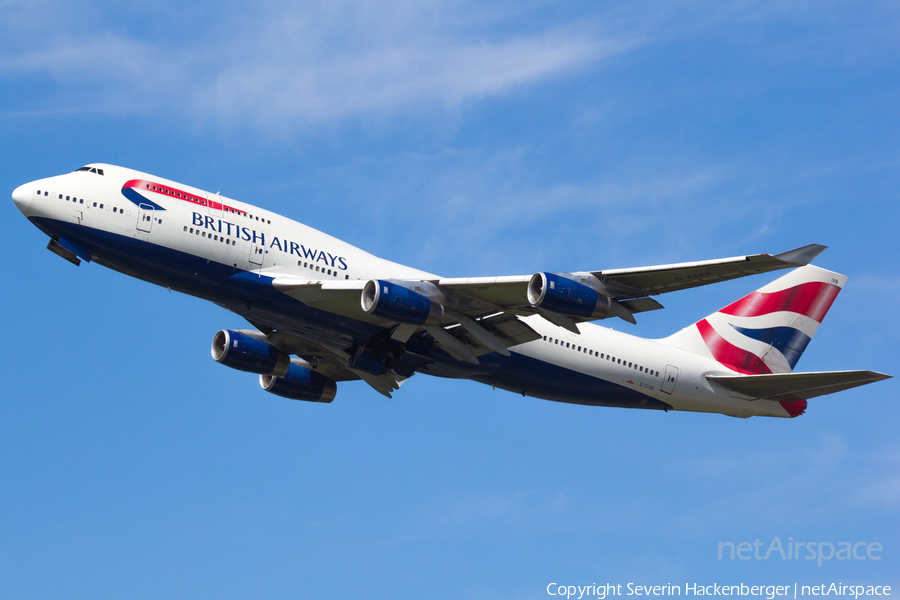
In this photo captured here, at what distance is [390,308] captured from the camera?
95.9 feet

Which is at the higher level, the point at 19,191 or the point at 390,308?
the point at 19,191

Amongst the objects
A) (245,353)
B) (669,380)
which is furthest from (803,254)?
(245,353)

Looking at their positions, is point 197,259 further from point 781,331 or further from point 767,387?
point 781,331

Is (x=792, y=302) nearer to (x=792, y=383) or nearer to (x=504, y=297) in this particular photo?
(x=792, y=383)

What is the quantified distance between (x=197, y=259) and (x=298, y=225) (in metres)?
4.02

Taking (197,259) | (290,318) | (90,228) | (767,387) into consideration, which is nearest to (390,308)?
(290,318)

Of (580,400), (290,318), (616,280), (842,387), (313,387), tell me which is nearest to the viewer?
(616,280)

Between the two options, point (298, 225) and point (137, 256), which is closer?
point (137, 256)

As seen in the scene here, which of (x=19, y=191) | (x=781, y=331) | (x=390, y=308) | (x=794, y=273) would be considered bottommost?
(x=390, y=308)

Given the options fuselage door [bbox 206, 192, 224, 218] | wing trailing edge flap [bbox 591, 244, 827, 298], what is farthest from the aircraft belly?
fuselage door [bbox 206, 192, 224, 218]

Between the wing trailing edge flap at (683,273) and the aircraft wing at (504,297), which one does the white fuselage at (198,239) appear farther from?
the wing trailing edge flap at (683,273)

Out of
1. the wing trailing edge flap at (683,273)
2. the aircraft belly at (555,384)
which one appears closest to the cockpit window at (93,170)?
the aircraft belly at (555,384)

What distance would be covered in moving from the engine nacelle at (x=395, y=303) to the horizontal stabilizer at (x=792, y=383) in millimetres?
14202

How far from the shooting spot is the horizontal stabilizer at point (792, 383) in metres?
33.0
